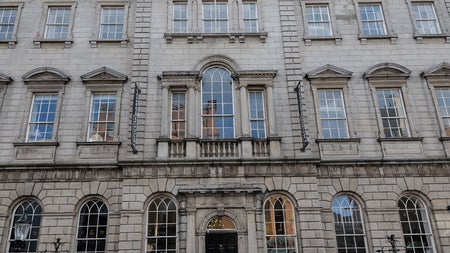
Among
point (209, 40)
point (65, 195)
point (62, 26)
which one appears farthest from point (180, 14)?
point (65, 195)

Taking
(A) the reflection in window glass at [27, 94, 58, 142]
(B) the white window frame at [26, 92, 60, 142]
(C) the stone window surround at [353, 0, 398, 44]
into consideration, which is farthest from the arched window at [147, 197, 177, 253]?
(C) the stone window surround at [353, 0, 398, 44]

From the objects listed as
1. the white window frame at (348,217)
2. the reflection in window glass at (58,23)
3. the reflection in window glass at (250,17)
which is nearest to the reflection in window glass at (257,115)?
the reflection in window glass at (250,17)

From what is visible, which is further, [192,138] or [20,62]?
[20,62]

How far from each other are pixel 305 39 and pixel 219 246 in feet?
31.2

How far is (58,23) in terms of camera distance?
16.5 metres

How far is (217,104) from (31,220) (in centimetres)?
824

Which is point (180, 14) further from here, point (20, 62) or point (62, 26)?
point (20, 62)

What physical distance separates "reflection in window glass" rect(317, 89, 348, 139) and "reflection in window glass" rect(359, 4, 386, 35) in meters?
3.65

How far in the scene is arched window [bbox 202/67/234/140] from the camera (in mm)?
14344

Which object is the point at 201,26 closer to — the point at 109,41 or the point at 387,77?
the point at 109,41

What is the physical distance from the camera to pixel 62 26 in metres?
16.5

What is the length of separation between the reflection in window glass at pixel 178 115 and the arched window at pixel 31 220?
226 inches

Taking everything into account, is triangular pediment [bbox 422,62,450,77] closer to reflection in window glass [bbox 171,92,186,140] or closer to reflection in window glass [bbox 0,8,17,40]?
reflection in window glass [bbox 171,92,186,140]

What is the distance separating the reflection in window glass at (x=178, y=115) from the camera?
14.2m
